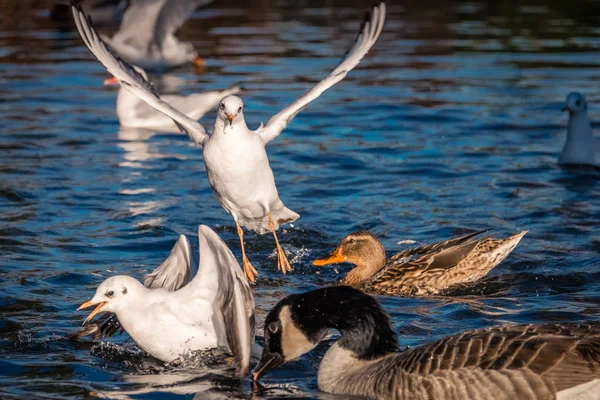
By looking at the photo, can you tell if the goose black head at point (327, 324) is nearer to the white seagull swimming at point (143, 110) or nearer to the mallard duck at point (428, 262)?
the mallard duck at point (428, 262)

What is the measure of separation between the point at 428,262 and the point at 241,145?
195 centimetres

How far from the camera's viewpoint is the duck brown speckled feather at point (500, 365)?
19.2 ft

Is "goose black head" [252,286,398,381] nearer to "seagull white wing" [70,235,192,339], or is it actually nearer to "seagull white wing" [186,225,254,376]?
"seagull white wing" [186,225,254,376]

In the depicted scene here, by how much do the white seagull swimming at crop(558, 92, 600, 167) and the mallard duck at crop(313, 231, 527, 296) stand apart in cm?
430

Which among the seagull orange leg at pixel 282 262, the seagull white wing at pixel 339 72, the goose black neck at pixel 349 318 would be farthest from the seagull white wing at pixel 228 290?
the seagull white wing at pixel 339 72

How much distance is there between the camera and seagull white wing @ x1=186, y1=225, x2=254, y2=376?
6.66 metres

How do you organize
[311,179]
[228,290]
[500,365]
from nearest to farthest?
[500,365] → [228,290] → [311,179]

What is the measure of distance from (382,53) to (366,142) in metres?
7.08

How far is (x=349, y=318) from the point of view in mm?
6488

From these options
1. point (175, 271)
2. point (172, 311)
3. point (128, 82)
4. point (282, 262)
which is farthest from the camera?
point (128, 82)

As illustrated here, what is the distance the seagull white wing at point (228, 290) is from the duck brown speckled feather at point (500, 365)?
3.03 ft

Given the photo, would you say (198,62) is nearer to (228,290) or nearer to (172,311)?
(172,311)

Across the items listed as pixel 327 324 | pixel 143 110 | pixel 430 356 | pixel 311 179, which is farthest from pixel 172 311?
pixel 143 110

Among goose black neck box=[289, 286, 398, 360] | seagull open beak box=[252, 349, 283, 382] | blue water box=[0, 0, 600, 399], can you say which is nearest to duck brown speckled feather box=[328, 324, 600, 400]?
goose black neck box=[289, 286, 398, 360]
